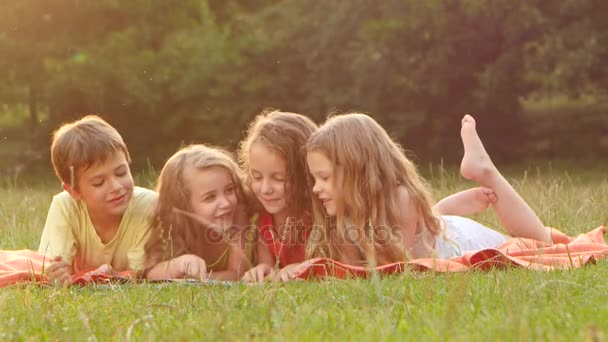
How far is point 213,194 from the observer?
4852 millimetres

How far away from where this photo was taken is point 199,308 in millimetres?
3543

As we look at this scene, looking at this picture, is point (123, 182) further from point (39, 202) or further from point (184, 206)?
point (39, 202)

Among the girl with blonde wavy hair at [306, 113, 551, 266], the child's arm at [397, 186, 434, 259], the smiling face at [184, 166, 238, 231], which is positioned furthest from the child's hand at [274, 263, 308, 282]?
the child's arm at [397, 186, 434, 259]

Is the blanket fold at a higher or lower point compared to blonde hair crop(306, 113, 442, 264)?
lower

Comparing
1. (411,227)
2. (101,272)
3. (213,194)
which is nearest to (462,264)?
(411,227)

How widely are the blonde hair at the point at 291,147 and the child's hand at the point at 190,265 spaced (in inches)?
21.9

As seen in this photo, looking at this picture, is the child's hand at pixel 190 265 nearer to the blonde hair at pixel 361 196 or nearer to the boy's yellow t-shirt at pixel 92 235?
the boy's yellow t-shirt at pixel 92 235

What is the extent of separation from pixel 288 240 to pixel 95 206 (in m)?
1.01

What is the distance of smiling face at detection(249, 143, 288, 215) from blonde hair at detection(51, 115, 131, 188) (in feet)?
2.20

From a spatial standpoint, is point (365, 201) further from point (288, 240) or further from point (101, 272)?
point (101, 272)

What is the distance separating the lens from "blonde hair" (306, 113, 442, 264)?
469 centimetres

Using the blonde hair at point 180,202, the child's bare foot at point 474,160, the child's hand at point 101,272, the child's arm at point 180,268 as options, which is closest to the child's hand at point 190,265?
the child's arm at point 180,268

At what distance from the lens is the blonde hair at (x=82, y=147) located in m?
4.79

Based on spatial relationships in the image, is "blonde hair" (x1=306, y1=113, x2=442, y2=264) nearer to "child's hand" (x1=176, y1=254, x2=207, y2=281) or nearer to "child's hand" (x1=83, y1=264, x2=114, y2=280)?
"child's hand" (x1=176, y1=254, x2=207, y2=281)
